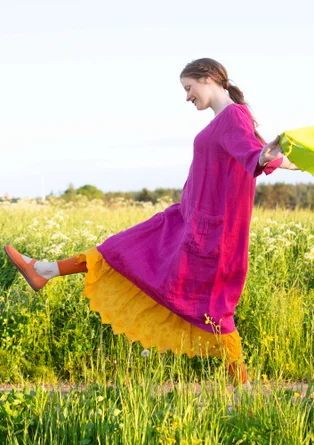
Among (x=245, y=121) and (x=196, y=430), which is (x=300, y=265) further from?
(x=196, y=430)

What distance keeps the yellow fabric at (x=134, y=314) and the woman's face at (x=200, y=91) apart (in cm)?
108

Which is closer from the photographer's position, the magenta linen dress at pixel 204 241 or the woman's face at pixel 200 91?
the magenta linen dress at pixel 204 241

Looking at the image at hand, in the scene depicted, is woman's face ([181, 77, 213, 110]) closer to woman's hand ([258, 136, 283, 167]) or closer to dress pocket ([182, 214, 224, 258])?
dress pocket ([182, 214, 224, 258])

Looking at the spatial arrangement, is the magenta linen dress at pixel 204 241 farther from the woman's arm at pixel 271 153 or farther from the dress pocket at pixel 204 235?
the woman's arm at pixel 271 153

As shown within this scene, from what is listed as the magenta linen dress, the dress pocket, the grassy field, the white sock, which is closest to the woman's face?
the magenta linen dress

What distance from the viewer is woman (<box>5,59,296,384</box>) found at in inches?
167

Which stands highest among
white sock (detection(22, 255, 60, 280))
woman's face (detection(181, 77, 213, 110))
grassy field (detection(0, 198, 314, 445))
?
woman's face (detection(181, 77, 213, 110))

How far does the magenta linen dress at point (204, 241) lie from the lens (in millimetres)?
4223

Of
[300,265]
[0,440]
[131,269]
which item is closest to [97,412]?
[0,440]

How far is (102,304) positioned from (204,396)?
1.27 m

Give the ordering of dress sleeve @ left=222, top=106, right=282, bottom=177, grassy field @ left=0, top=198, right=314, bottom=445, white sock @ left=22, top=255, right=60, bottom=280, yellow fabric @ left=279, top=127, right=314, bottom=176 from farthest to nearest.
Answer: white sock @ left=22, top=255, right=60, bottom=280 → dress sleeve @ left=222, top=106, right=282, bottom=177 → yellow fabric @ left=279, top=127, right=314, bottom=176 → grassy field @ left=0, top=198, right=314, bottom=445

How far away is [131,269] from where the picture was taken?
4.56 m

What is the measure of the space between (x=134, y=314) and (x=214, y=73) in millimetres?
1512

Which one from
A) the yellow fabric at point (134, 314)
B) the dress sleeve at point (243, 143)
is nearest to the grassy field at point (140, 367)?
the yellow fabric at point (134, 314)
